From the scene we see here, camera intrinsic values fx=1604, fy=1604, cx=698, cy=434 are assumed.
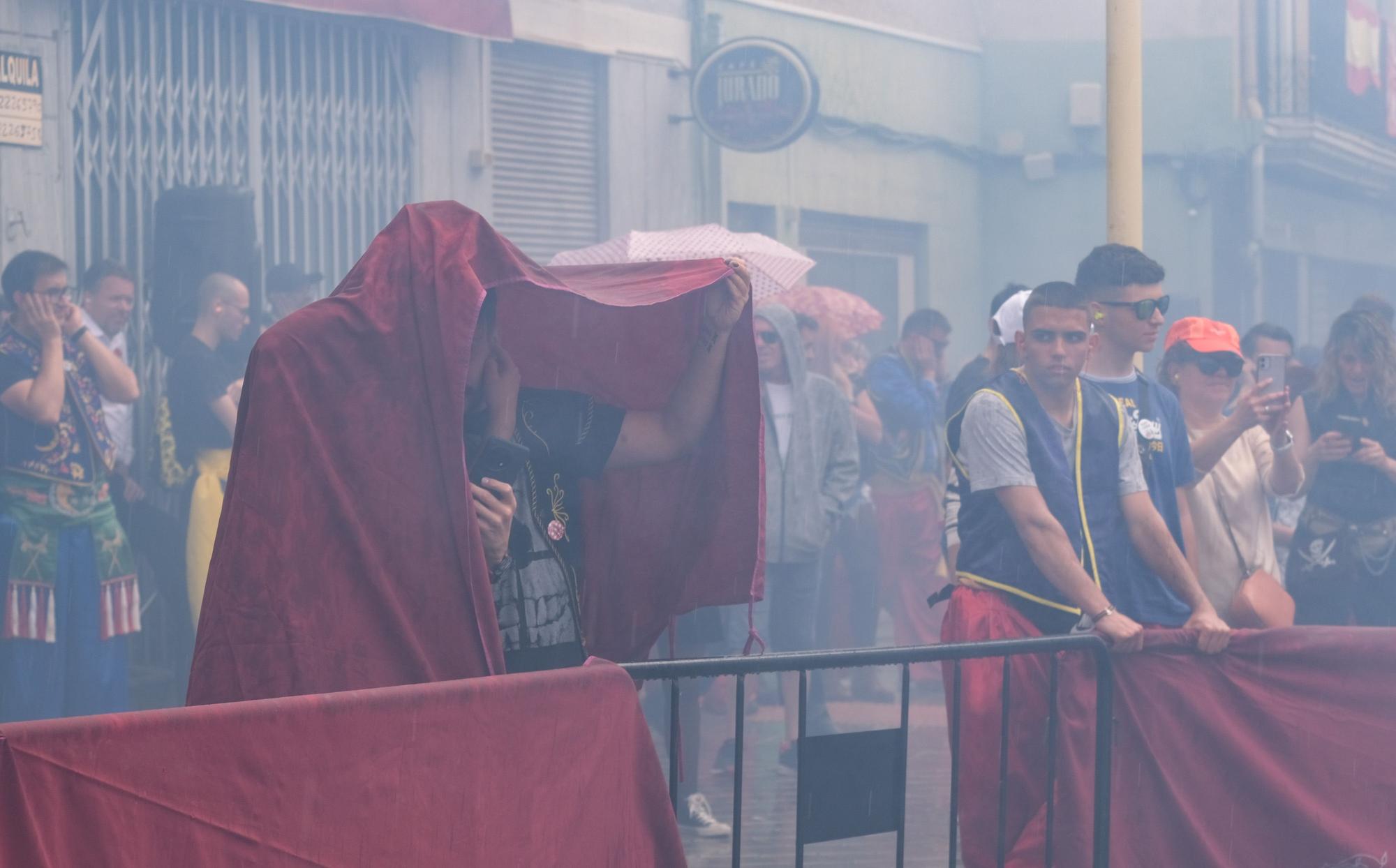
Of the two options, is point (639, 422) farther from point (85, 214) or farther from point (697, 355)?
point (85, 214)

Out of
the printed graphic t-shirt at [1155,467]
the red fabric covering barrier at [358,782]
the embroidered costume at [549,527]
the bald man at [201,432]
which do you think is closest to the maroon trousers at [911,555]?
the bald man at [201,432]

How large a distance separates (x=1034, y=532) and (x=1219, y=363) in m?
1.72

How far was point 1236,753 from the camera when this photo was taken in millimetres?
4422

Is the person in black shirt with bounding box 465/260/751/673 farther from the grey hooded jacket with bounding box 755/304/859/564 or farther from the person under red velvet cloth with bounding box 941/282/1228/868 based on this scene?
the grey hooded jacket with bounding box 755/304/859/564

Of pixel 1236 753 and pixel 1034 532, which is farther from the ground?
pixel 1034 532

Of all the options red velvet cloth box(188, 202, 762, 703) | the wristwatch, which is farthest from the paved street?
red velvet cloth box(188, 202, 762, 703)

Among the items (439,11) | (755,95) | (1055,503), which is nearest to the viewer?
(1055,503)

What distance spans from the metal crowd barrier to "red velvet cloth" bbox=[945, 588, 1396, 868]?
54 millimetres

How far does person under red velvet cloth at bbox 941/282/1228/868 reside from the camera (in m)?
4.57

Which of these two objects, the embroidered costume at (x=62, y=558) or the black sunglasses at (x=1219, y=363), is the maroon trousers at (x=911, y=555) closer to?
the black sunglasses at (x=1219, y=363)

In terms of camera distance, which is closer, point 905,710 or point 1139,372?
point 905,710

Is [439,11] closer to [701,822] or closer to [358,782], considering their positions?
[701,822]

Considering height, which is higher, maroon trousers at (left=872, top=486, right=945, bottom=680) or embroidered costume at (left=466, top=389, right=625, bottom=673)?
embroidered costume at (left=466, top=389, right=625, bottom=673)

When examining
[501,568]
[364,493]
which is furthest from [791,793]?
[364,493]
